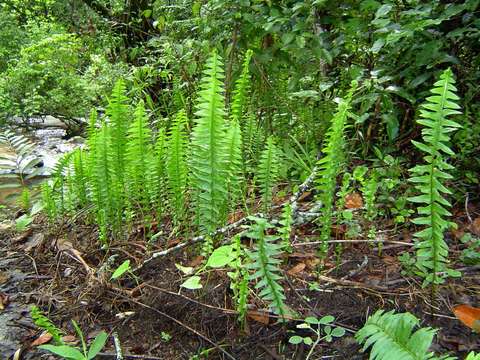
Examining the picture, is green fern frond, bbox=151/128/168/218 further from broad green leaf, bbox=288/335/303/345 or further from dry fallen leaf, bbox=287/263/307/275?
broad green leaf, bbox=288/335/303/345

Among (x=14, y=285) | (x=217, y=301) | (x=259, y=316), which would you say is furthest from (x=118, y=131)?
(x=259, y=316)

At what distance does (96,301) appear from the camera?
1832 millimetres

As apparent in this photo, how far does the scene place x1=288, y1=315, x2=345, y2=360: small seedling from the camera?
4.76 ft

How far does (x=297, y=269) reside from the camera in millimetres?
1833

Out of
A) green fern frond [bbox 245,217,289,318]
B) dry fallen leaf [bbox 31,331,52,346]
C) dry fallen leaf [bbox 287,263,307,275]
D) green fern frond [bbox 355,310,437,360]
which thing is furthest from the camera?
dry fallen leaf [bbox 287,263,307,275]

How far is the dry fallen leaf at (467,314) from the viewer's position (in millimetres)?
1492

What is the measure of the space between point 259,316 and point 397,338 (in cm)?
52

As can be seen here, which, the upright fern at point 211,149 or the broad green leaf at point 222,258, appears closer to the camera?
the broad green leaf at point 222,258

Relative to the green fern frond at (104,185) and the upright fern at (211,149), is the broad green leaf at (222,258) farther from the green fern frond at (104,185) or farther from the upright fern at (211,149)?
the green fern frond at (104,185)

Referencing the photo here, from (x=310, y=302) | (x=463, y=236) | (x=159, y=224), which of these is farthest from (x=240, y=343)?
(x=463, y=236)

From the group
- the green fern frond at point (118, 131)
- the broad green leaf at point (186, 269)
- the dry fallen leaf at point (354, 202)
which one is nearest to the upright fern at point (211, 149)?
the broad green leaf at point (186, 269)

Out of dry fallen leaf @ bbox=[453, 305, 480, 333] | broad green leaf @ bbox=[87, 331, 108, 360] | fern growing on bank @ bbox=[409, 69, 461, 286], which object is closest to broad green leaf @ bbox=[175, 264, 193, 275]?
broad green leaf @ bbox=[87, 331, 108, 360]

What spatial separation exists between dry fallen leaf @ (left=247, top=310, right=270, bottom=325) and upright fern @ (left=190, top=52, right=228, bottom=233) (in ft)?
1.30

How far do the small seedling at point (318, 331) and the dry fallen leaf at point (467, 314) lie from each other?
1.27 feet
